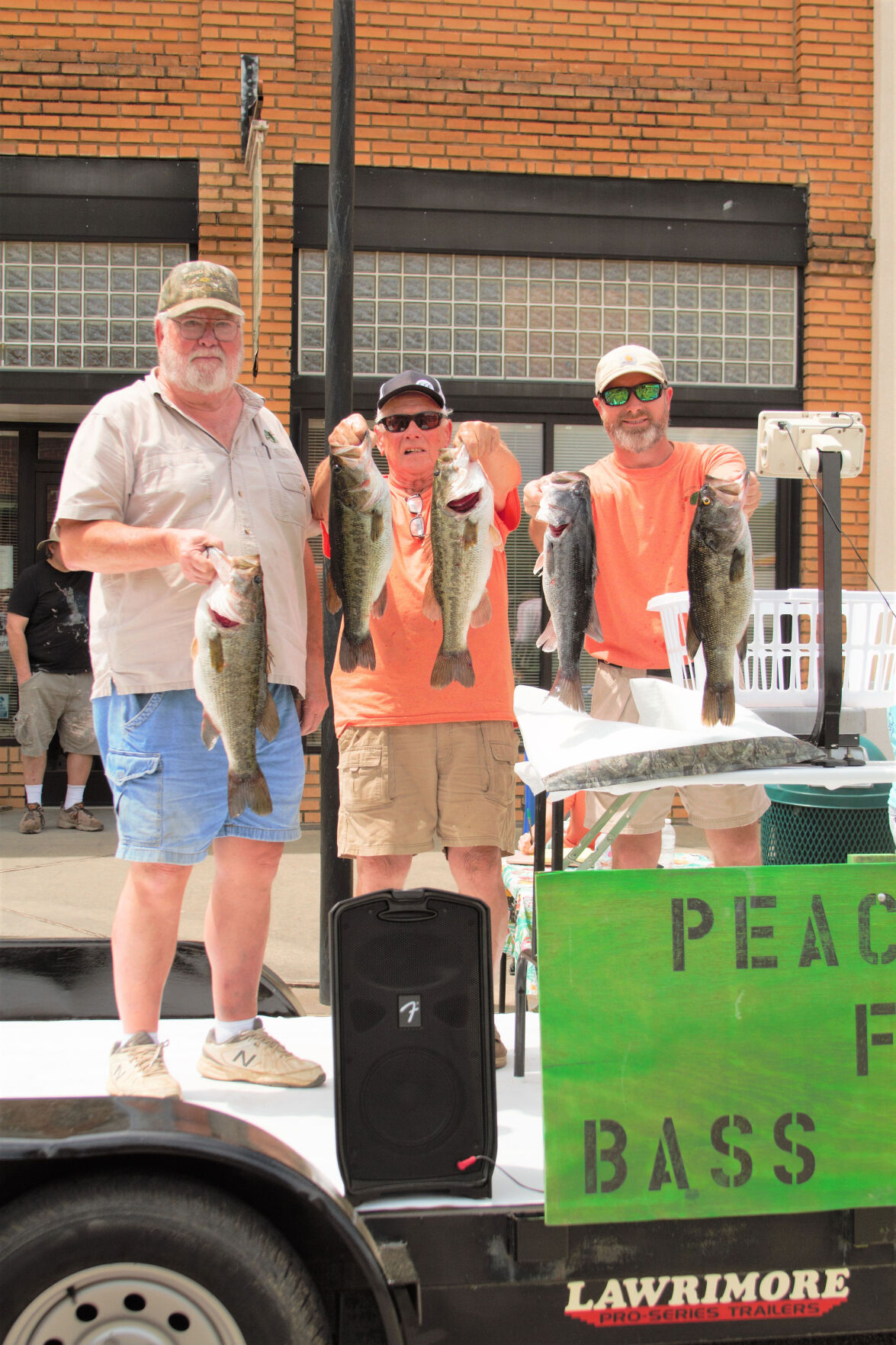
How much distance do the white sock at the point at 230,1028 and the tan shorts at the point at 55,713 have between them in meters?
4.99

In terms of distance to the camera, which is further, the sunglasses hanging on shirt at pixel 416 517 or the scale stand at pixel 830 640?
the sunglasses hanging on shirt at pixel 416 517

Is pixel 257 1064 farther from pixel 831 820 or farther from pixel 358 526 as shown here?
pixel 831 820

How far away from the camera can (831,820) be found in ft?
13.6

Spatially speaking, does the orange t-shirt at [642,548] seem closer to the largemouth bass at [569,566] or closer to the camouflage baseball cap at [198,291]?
the largemouth bass at [569,566]

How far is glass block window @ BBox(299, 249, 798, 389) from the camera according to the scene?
26.0 ft

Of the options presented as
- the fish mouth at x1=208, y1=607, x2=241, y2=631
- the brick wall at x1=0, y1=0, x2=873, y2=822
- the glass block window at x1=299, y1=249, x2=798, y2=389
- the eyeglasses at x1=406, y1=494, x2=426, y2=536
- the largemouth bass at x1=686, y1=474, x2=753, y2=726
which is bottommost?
the fish mouth at x1=208, y1=607, x2=241, y2=631

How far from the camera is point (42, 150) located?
7754 millimetres

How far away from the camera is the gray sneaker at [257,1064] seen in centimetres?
287

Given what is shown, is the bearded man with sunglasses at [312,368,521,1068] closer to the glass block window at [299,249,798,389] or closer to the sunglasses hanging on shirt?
the sunglasses hanging on shirt

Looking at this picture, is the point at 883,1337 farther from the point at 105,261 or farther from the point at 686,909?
the point at 105,261

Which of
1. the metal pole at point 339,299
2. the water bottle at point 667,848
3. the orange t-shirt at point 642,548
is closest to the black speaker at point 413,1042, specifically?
the orange t-shirt at point 642,548

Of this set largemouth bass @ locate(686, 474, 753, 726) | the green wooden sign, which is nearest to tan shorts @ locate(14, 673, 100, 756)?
largemouth bass @ locate(686, 474, 753, 726)

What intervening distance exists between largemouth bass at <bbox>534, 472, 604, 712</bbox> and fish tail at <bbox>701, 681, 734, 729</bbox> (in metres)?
0.44

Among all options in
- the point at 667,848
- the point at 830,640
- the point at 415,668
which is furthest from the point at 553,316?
the point at 830,640
